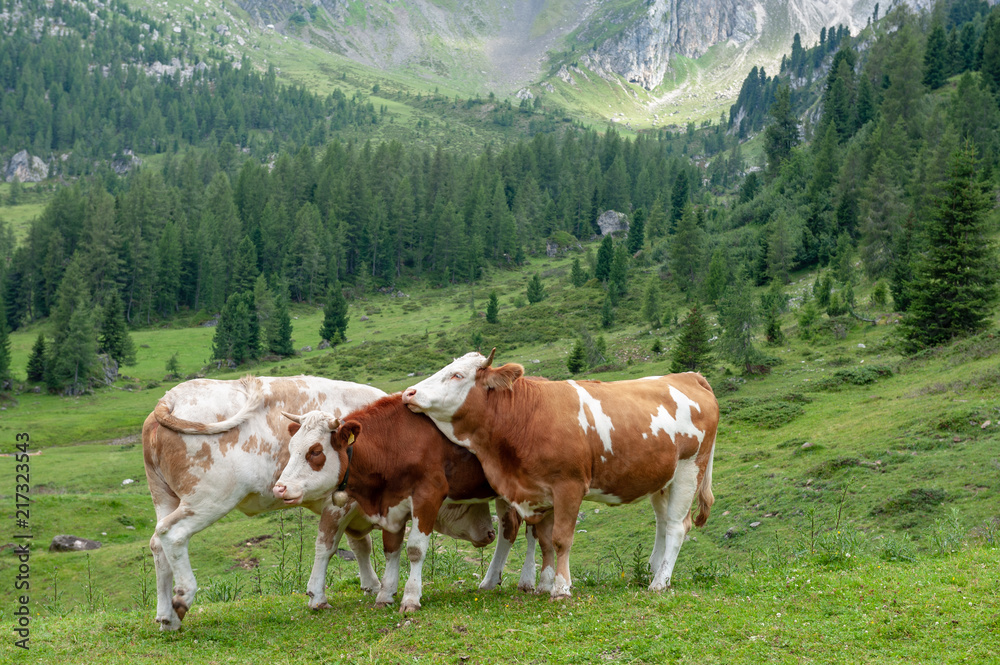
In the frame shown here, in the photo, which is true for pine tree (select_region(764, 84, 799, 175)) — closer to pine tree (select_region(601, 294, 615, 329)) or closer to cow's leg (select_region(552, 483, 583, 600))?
pine tree (select_region(601, 294, 615, 329))

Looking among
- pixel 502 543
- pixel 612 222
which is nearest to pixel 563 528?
pixel 502 543

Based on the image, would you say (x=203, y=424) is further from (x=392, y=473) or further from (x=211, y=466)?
(x=392, y=473)

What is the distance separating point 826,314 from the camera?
47500 mm

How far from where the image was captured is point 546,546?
34.5 feet

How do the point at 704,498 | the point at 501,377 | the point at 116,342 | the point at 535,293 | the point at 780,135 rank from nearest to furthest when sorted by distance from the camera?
the point at 501,377 → the point at 704,498 → the point at 116,342 → the point at 535,293 → the point at 780,135

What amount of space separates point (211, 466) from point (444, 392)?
3.15 meters

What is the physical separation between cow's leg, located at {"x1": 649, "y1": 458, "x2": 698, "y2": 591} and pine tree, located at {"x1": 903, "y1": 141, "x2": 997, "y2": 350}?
27.8m

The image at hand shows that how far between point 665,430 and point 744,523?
10.6m

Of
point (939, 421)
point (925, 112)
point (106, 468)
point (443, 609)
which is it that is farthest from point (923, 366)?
point (925, 112)

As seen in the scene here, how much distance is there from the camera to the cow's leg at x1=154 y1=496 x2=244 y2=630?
8820mm

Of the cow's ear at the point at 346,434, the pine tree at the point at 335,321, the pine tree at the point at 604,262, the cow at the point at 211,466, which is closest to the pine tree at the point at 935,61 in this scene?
the pine tree at the point at 604,262

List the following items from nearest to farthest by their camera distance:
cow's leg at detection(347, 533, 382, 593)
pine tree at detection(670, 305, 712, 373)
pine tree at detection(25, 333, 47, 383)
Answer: cow's leg at detection(347, 533, 382, 593) < pine tree at detection(670, 305, 712, 373) < pine tree at detection(25, 333, 47, 383)

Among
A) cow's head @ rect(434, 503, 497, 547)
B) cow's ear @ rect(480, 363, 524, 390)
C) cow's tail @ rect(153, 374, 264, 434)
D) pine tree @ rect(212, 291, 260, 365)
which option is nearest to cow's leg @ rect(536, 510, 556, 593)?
cow's head @ rect(434, 503, 497, 547)

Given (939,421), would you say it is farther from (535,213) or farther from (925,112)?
(535,213)
